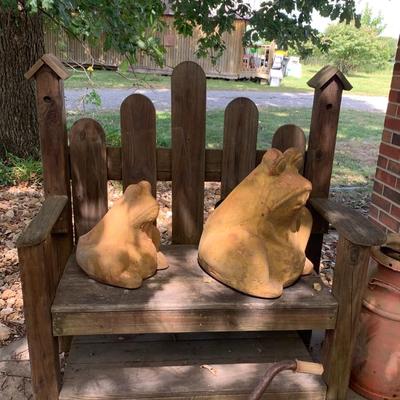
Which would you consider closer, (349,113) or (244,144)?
(244,144)

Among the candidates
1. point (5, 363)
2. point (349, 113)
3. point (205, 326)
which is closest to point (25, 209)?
point (5, 363)

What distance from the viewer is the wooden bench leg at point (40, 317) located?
172cm

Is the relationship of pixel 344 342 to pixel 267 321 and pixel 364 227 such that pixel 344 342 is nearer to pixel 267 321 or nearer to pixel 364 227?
pixel 267 321

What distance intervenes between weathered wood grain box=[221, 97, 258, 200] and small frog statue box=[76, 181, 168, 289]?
19.3 inches

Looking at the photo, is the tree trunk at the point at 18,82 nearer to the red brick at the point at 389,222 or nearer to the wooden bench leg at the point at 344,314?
the red brick at the point at 389,222

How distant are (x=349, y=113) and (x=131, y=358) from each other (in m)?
10.6

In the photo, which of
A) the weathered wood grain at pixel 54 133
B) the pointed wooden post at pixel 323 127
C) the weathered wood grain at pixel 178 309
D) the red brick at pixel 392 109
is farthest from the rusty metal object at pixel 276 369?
the red brick at pixel 392 109

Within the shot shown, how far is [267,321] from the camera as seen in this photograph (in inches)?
74.0

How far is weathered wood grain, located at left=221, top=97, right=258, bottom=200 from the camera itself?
2.31 m

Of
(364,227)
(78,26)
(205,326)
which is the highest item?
(78,26)

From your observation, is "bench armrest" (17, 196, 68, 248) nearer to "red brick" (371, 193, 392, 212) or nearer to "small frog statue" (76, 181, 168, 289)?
"small frog statue" (76, 181, 168, 289)

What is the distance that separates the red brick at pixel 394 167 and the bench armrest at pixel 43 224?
193 centimetres

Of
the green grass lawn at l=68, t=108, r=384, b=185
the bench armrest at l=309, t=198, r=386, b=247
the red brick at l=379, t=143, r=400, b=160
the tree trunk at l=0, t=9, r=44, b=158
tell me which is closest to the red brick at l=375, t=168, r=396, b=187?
the red brick at l=379, t=143, r=400, b=160

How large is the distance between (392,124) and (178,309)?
6.12ft
